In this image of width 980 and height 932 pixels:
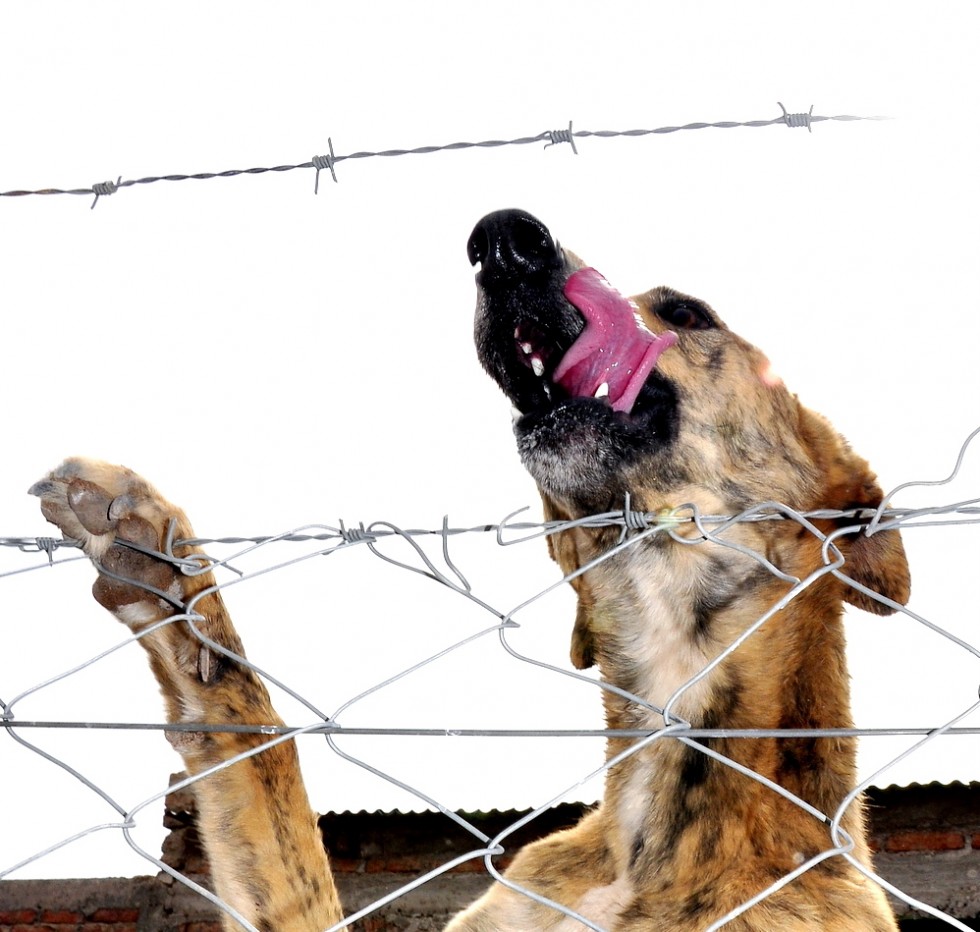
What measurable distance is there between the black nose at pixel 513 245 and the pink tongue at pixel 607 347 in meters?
0.09

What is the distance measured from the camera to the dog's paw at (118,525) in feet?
6.81

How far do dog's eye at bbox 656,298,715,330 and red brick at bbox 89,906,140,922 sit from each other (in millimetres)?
5666

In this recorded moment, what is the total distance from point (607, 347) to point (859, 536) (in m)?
0.72

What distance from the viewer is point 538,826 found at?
6.30 metres

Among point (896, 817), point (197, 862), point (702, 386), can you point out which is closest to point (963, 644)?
point (702, 386)

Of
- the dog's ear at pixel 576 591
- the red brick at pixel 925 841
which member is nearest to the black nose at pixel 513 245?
the dog's ear at pixel 576 591

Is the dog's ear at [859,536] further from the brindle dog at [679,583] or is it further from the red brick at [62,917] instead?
the red brick at [62,917]

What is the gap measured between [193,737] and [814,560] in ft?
4.64

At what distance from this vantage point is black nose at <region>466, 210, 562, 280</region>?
2393 mm

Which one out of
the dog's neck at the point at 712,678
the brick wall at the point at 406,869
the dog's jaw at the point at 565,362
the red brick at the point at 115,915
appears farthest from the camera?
the red brick at the point at 115,915

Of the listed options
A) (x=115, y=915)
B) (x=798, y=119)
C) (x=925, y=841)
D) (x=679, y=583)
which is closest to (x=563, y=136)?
(x=798, y=119)

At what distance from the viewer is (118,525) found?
81.4 inches

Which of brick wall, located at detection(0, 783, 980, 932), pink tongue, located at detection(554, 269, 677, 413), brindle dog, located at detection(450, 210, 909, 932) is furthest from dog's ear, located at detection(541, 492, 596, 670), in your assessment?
brick wall, located at detection(0, 783, 980, 932)

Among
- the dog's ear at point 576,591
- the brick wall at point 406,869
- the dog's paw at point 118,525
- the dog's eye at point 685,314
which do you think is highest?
the dog's eye at point 685,314
